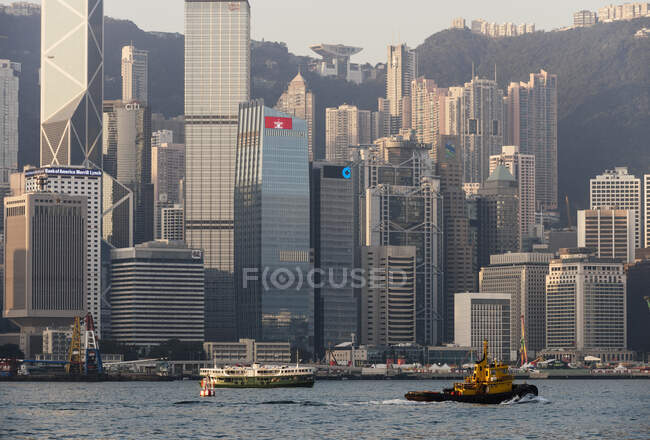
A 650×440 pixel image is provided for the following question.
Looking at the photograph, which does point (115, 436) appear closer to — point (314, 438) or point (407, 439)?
point (314, 438)

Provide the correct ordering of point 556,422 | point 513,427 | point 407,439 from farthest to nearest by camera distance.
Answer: point 556,422
point 513,427
point 407,439

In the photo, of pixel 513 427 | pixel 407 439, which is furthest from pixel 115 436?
pixel 513 427

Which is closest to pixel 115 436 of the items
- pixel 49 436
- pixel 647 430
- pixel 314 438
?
pixel 49 436

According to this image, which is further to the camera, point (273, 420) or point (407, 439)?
point (273, 420)

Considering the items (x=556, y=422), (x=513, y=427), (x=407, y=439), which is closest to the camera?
(x=407, y=439)

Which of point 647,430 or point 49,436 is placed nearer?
point 49,436

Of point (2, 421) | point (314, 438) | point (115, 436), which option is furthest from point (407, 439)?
point (2, 421)

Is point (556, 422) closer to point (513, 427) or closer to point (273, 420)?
point (513, 427)
